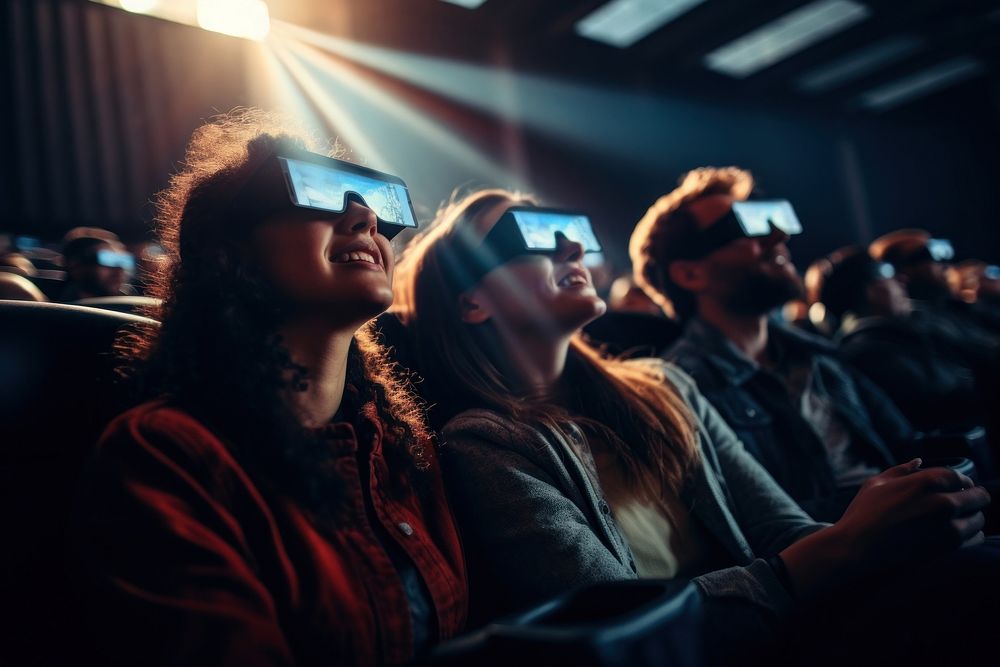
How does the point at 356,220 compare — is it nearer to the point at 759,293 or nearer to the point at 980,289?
the point at 759,293

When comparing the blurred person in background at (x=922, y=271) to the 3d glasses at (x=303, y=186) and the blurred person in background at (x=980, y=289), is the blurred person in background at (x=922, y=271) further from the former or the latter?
the 3d glasses at (x=303, y=186)

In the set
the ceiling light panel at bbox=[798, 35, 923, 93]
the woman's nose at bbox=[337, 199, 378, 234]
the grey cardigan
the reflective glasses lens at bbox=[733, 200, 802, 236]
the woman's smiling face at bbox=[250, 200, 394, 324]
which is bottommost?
the grey cardigan

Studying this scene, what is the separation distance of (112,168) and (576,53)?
12.1 feet

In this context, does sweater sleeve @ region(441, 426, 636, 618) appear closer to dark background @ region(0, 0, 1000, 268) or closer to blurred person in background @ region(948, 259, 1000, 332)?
dark background @ region(0, 0, 1000, 268)

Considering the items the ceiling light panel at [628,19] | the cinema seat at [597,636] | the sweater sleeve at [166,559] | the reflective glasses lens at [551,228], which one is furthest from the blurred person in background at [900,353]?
the ceiling light panel at [628,19]

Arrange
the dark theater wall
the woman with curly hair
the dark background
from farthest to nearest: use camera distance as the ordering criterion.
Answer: the dark background < the dark theater wall < the woman with curly hair

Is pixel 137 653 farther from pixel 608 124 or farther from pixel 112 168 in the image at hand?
pixel 608 124

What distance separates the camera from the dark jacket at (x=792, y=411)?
5.07 ft

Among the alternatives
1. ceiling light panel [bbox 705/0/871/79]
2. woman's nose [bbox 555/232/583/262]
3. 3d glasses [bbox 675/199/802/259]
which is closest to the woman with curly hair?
woman's nose [bbox 555/232/583/262]

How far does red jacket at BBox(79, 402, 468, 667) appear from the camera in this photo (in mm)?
579

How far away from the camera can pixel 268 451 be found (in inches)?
28.8

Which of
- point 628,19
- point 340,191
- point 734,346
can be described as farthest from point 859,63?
point 340,191

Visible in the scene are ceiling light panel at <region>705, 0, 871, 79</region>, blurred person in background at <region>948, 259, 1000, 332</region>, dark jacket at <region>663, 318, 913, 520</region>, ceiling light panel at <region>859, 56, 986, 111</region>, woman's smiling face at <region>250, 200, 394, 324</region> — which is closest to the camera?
woman's smiling face at <region>250, 200, 394, 324</region>

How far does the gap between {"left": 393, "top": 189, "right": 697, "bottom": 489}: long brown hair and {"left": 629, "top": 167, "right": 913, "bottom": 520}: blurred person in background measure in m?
0.42
